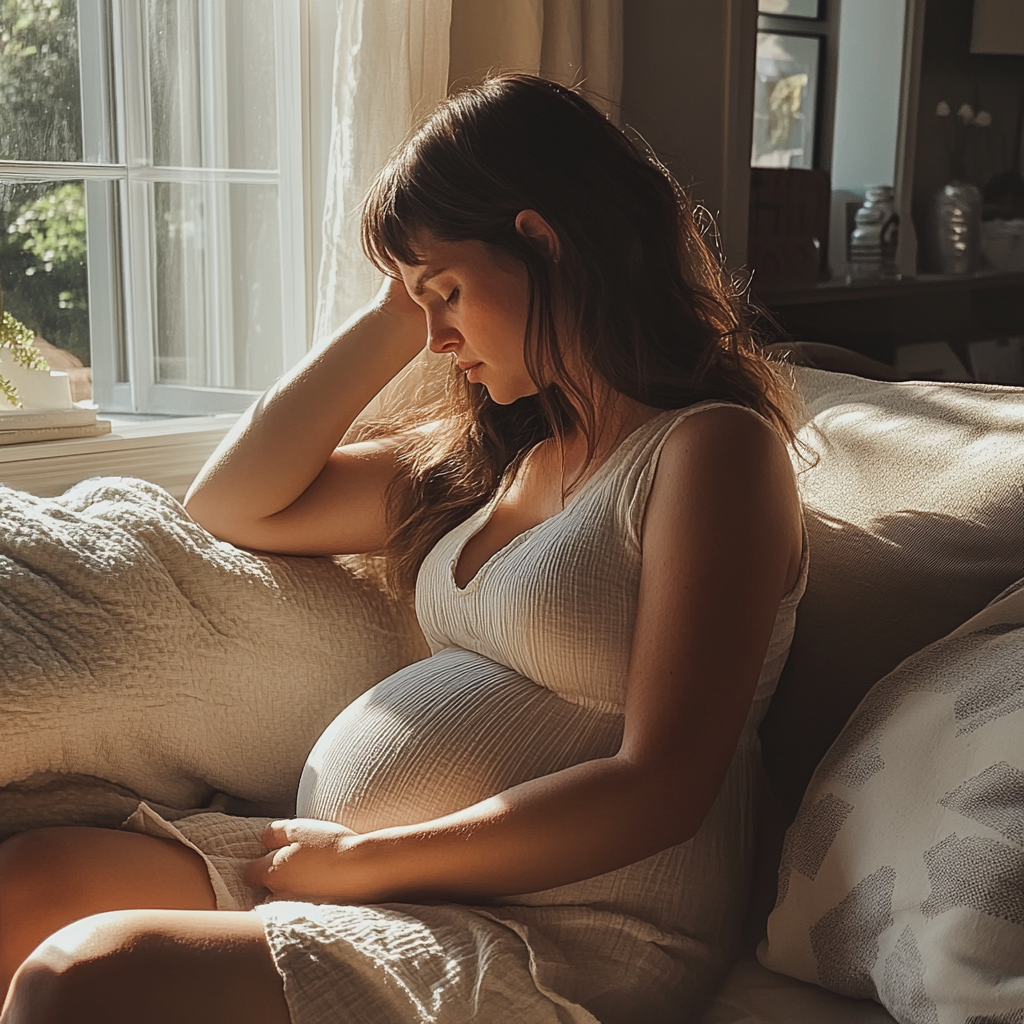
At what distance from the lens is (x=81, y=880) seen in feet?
3.65

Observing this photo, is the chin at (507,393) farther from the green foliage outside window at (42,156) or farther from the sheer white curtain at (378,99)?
the green foliage outside window at (42,156)

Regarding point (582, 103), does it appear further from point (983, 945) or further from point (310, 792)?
point (983, 945)

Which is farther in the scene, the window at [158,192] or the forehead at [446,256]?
the window at [158,192]

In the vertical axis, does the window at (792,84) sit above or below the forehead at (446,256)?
above

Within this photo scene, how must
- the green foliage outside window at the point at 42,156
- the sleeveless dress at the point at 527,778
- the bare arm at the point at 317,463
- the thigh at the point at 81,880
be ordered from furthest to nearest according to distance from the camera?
the green foliage outside window at the point at 42,156, the bare arm at the point at 317,463, the thigh at the point at 81,880, the sleeveless dress at the point at 527,778

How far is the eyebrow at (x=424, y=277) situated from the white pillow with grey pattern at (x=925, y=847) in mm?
598

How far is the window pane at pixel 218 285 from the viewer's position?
2.05 m

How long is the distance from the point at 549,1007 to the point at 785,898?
0.79 ft

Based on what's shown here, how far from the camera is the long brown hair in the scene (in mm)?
1203

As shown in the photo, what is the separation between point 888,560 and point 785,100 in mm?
1139

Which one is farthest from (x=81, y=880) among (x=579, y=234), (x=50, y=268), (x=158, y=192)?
(x=158, y=192)

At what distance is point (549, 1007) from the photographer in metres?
0.98

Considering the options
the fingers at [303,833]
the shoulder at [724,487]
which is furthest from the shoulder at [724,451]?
the fingers at [303,833]

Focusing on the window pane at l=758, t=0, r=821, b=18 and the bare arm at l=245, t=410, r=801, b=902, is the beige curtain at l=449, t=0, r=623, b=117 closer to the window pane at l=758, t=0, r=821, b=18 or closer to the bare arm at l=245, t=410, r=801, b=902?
the window pane at l=758, t=0, r=821, b=18
